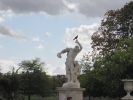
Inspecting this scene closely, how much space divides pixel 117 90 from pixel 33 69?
35.3 meters

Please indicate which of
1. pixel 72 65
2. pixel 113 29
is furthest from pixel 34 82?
pixel 72 65

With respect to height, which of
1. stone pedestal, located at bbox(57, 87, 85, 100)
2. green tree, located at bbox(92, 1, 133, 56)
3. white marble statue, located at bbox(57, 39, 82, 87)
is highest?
green tree, located at bbox(92, 1, 133, 56)

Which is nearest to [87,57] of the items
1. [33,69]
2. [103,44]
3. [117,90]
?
[103,44]

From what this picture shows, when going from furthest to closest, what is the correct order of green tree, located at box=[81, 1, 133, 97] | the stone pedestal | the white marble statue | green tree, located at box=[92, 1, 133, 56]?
green tree, located at box=[92, 1, 133, 56], green tree, located at box=[81, 1, 133, 97], the white marble statue, the stone pedestal

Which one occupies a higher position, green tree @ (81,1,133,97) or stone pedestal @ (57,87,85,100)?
green tree @ (81,1,133,97)

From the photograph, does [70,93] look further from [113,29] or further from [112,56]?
[113,29]

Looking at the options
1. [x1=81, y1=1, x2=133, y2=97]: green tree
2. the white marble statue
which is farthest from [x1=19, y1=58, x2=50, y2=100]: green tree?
the white marble statue

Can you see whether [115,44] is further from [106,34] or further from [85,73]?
[85,73]

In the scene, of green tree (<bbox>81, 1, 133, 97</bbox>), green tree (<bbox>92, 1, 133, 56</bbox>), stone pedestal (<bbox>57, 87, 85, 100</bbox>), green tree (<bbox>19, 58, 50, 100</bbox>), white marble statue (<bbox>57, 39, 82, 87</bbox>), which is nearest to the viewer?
stone pedestal (<bbox>57, 87, 85, 100</bbox>)

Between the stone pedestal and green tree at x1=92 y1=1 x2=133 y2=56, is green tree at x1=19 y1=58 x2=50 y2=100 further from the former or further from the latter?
the stone pedestal

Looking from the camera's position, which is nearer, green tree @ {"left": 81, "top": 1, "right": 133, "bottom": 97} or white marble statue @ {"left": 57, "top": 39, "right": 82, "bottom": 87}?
white marble statue @ {"left": 57, "top": 39, "right": 82, "bottom": 87}

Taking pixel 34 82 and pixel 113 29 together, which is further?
pixel 34 82

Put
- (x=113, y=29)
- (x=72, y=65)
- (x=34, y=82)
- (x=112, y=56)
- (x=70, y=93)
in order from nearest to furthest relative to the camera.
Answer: (x=70, y=93) < (x=72, y=65) < (x=112, y=56) < (x=113, y=29) < (x=34, y=82)

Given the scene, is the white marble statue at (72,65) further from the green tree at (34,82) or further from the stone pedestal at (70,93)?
the green tree at (34,82)
